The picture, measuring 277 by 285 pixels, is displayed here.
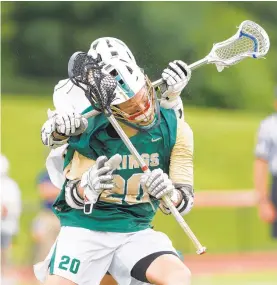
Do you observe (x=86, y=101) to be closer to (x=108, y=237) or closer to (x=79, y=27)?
(x=108, y=237)

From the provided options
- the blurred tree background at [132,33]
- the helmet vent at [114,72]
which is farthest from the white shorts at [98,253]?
the blurred tree background at [132,33]

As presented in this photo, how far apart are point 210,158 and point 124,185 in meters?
13.7

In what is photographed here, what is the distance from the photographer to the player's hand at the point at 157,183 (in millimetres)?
6461

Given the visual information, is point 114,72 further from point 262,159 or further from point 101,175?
point 262,159

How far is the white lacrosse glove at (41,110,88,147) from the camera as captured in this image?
6.41m

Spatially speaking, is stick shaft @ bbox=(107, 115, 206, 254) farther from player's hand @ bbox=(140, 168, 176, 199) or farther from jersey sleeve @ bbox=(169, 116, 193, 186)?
jersey sleeve @ bbox=(169, 116, 193, 186)

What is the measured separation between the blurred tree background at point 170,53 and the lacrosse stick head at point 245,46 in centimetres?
1075

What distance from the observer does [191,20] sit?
22125 mm

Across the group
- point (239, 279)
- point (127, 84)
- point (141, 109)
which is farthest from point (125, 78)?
point (239, 279)

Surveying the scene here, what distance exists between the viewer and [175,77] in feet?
21.9

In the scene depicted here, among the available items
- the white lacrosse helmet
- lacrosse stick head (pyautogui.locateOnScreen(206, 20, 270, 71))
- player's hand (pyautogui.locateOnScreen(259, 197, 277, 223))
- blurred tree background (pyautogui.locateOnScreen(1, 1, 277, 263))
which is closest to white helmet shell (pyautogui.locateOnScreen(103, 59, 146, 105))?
the white lacrosse helmet

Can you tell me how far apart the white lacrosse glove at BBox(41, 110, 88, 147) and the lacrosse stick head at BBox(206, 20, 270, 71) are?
99 cm

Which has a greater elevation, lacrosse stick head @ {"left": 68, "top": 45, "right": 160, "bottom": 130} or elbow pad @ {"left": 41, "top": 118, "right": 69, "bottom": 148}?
lacrosse stick head @ {"left": 68, "top": 45, "right": 160, "bottom": 130}

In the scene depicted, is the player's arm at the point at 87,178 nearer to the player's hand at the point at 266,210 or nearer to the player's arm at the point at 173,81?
the player's arm at the point at 173,81
